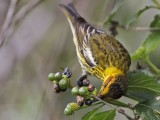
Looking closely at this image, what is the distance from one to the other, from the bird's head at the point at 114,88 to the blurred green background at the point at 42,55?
1843mm

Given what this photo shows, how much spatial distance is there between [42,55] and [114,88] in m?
3.27

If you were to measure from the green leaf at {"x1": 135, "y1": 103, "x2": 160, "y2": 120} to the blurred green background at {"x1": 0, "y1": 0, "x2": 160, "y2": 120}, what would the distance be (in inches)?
102

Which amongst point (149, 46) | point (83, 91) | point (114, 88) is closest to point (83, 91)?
point (83, 91)

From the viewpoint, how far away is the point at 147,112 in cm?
292

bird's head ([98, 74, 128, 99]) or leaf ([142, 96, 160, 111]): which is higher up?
bird's head ([98, 74, 128, 99])

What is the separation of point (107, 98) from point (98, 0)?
3474 millimetres

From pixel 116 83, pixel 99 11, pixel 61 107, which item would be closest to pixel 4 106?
pixel 61 107

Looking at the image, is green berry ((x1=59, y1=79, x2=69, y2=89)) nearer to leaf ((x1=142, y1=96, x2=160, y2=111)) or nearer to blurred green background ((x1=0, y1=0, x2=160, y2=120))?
leaf ((x1=142, y1=96, x2=160, y2=111))

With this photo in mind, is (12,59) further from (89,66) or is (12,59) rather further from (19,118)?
(89,66)

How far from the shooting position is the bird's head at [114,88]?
334 cm

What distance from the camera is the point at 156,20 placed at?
4117 millimetres

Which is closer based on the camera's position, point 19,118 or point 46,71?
point 46,71

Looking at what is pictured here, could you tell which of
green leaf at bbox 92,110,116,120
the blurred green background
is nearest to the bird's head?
green leaf at bbox 92,110,116,120

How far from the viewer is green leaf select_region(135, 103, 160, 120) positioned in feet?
9.50
